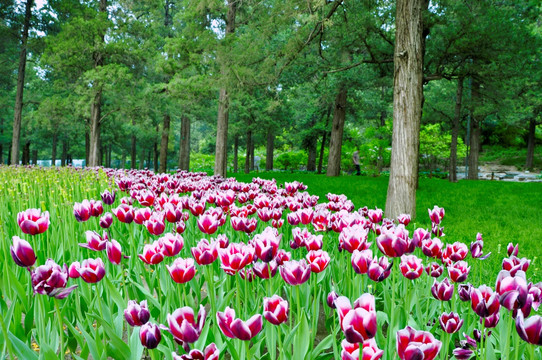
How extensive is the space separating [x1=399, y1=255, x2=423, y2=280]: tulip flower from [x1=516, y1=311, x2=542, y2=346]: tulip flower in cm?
76

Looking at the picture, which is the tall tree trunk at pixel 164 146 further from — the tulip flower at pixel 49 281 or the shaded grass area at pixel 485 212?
the tulip flower at pixel 49 281

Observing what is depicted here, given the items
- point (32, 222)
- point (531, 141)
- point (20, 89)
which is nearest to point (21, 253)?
point (32, 222)

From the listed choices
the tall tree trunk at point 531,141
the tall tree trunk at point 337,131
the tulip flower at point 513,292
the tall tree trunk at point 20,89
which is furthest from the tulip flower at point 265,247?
the tall tree trunk at point 531,141

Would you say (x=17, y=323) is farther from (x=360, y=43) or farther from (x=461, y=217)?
(x=360, y=43)

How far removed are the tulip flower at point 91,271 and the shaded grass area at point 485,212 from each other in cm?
287

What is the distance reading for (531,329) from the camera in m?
1.20

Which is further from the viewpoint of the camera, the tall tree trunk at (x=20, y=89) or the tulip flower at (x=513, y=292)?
the tall tree trunk at (x=20, y=89)

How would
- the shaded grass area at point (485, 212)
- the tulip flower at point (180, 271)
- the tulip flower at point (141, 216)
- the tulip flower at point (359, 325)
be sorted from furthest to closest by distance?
the shaded grass area at point (485, 212)
the tulip flower at point (141, 216)
the tulip flower at point (180, 271)
the tulip flower at point (359, 325)

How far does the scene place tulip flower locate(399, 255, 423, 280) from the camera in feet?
6.47

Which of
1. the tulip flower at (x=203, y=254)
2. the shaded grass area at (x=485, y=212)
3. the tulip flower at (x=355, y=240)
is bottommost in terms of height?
the shaded grass area at (x=485, y=212)

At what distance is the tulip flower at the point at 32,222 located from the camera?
2.11 metres

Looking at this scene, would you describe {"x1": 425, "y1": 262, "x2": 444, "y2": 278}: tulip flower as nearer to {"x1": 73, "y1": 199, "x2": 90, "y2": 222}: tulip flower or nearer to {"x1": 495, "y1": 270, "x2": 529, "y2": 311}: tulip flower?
{"x1": 495, "y1": 270, "x2": 529, "y2": 311}: tulip flower

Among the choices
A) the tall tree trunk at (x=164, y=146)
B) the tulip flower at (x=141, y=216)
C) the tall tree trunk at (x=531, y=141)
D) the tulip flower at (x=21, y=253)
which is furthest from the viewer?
the tall tree trunk at (x=531, y=141)

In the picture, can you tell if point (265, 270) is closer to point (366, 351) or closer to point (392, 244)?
point (392, 244)
